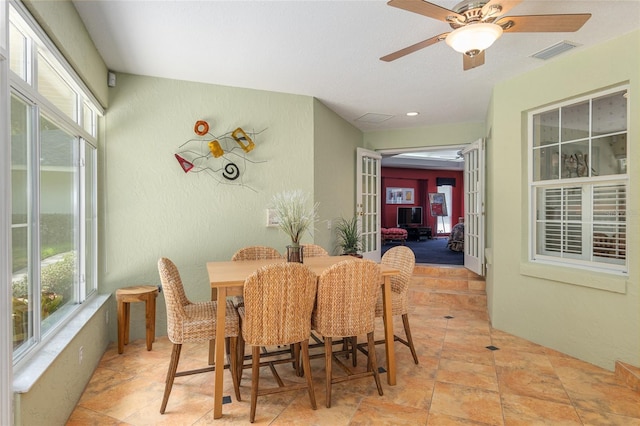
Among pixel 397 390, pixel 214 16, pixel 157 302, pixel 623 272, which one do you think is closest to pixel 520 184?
pixel 623 272

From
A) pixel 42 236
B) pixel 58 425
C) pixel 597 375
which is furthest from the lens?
pixel 597 375

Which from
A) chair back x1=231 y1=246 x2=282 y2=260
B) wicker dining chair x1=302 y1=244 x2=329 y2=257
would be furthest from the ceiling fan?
chair back x1=231 y1=246 x2=282 y2=260

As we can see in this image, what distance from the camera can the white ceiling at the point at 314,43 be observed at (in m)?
2.53

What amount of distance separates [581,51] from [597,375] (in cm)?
267

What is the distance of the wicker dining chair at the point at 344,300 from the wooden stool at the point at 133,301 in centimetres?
178

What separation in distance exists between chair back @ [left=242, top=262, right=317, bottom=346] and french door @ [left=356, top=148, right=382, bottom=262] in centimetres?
364

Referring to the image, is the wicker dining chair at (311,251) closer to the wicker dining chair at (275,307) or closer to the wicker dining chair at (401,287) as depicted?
the wicker dining chair at (401,287)

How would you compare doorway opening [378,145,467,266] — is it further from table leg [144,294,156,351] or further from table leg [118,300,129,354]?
table leg [118,300,129,354]

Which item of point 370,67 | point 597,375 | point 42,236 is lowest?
point 597,375

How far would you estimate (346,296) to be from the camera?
2.47 metres

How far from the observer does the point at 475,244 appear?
548 centimetres

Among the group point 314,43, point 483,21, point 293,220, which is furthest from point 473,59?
point 293,220

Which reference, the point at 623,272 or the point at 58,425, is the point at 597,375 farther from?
the point at 58,425

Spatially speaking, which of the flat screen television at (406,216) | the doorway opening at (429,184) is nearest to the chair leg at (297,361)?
the doorway opening at (429,184)
